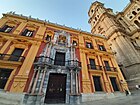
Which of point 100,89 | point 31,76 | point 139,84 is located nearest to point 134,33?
point 139,84

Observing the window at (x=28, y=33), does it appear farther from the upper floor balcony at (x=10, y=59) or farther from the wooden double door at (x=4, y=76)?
the wooden double door at (x=4, y=76)

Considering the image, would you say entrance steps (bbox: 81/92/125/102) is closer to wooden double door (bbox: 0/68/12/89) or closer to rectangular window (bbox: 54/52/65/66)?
rectangular window (bbox: 54/52/65/66)

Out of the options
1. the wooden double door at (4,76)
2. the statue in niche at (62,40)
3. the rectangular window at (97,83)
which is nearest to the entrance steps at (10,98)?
the wooden double door at (4,76)

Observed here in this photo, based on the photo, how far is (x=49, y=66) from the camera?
8820 millimetres

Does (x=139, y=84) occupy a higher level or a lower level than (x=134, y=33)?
lower

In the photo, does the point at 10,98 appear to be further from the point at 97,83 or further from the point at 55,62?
the point at 97,83

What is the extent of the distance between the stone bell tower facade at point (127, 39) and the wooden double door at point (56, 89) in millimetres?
10916

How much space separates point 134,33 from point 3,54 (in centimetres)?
2658

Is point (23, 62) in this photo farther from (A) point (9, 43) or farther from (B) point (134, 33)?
(B) point (134, 33)

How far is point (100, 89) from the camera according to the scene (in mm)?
9633

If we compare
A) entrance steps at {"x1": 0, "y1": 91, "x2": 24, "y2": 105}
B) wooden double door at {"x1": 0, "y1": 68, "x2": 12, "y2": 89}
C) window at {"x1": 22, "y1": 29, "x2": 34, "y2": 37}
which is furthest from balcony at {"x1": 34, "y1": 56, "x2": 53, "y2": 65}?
window at {"x1": 22, "y1": 29, "x2": 34, "y2": 37}

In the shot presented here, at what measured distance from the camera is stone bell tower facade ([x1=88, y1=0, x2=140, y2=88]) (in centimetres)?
1463

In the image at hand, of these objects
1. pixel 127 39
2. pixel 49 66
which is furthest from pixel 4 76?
pixel 127 39

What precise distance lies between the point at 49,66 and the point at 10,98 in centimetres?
401
